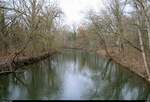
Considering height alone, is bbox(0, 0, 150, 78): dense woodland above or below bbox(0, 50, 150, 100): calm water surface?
above

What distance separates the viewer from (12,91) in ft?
41.2

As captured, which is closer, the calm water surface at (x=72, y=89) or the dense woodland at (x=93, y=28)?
the calm water surface at (x=72, y=89)

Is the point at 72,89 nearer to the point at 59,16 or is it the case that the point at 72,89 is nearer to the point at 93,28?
the point at 93,28

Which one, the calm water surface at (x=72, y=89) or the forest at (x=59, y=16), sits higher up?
the forest at (x=59, y=16)

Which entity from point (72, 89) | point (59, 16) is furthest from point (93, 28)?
point (72, 89)

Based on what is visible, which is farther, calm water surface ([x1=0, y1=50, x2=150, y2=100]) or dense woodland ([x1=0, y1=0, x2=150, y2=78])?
dense woodland ([x1=0, y1=0, x2=150, y2=78])

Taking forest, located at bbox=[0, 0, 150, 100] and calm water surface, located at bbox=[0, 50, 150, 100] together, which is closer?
calm water surface, located at bbox=[0, 50, 150, 100]

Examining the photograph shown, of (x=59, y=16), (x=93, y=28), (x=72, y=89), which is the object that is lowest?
(x=72, y=89)

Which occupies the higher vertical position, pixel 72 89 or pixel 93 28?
pixel 93 28

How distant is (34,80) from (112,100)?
6672mm

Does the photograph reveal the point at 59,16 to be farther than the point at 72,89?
Yes

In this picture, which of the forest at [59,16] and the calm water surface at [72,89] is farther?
the forest at [59,16]

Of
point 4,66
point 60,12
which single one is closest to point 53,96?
point 4,66

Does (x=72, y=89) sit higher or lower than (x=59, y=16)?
lower
